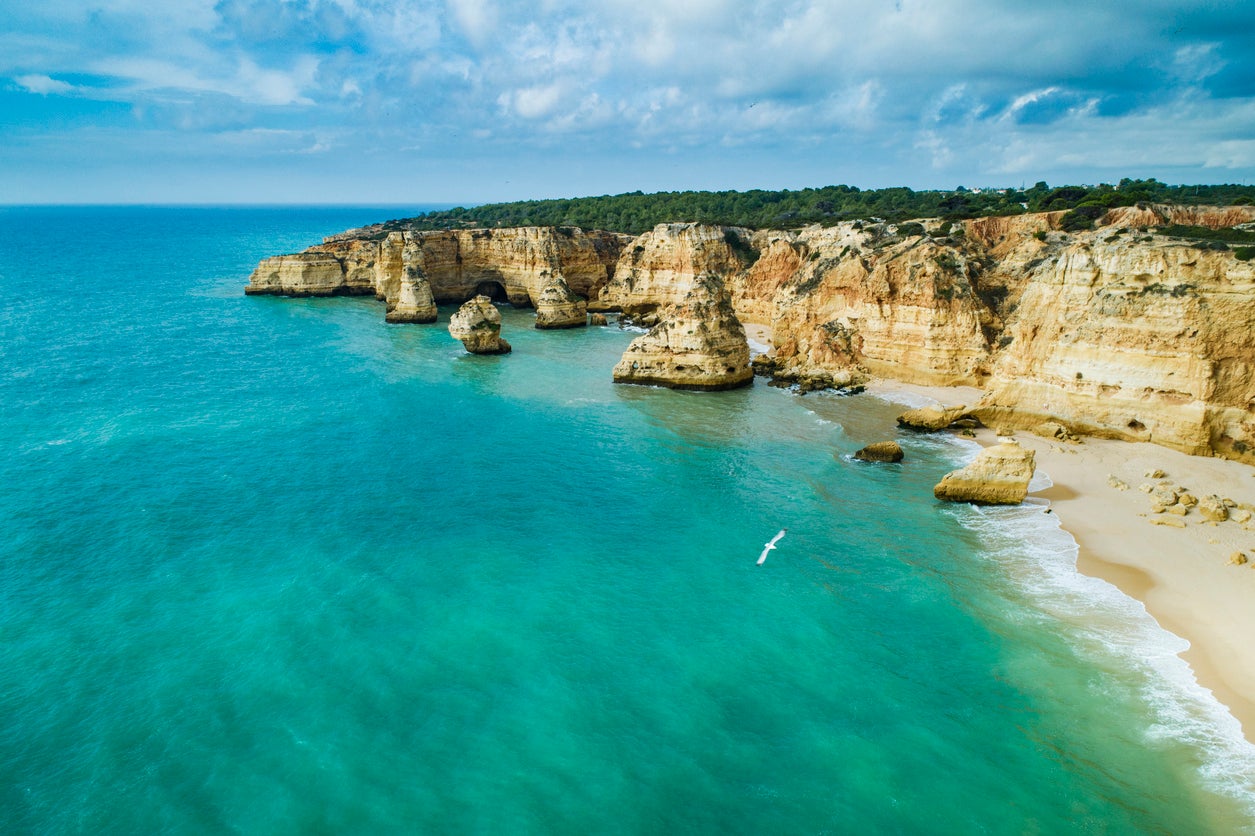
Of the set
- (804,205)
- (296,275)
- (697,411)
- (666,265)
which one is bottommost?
(697,411)

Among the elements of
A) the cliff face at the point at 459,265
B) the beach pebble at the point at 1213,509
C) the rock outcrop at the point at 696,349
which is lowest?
the beach pebble at the point at 1213,509

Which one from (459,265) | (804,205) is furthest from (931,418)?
(804,205)

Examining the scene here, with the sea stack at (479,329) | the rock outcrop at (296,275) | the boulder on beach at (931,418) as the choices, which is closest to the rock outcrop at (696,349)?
the boulder on beach at (931,418)

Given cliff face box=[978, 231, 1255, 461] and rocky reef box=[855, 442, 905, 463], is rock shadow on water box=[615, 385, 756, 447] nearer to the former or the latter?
rocky reef box=[855, 442, 905, 463]

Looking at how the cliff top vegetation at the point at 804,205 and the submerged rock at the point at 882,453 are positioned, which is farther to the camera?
the cliff top vegetation at the point at 804,205

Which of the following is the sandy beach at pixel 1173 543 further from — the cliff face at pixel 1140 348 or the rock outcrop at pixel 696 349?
the rock outcrop at pixel 696 349

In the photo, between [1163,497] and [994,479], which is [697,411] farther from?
[1163,497]
